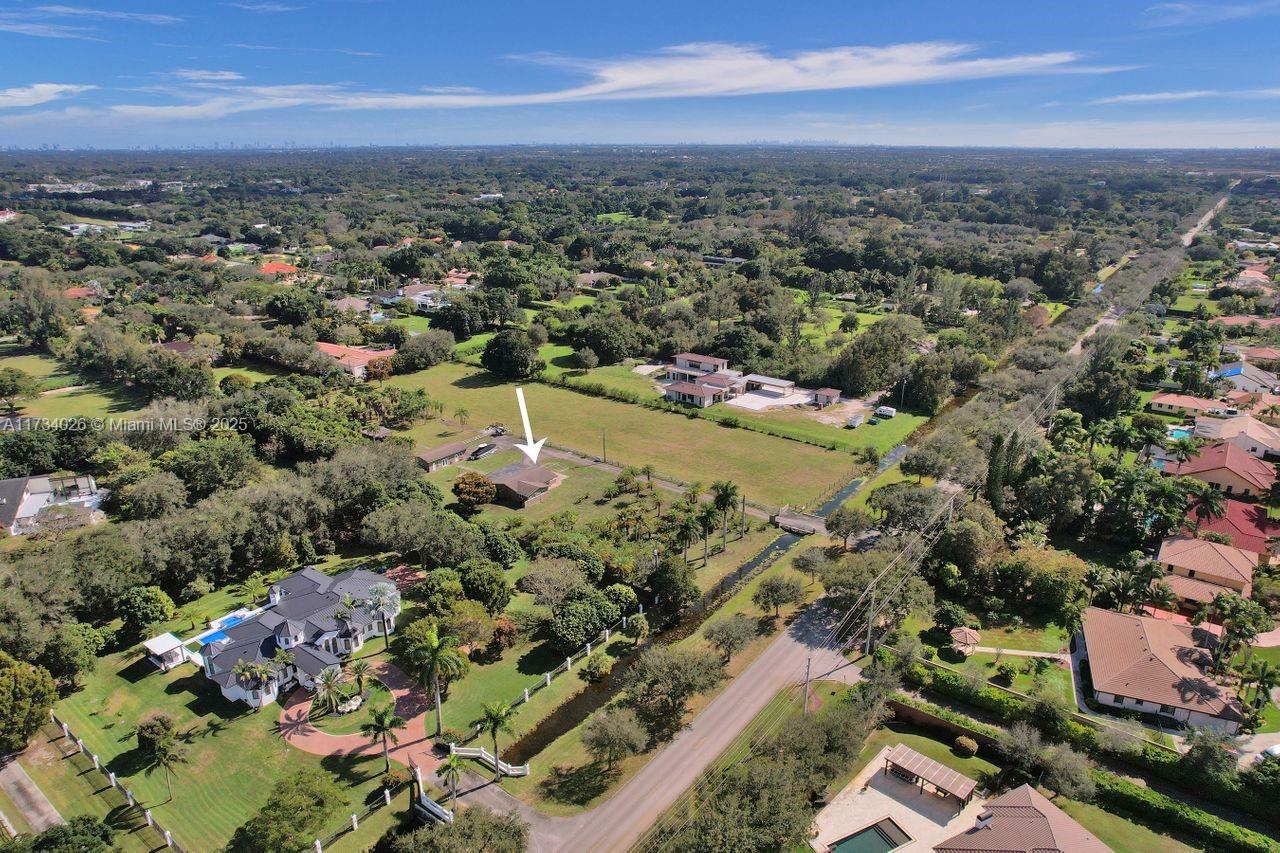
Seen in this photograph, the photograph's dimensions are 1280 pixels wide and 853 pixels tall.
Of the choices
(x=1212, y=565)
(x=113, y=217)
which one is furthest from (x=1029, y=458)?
(x=113, y=217)

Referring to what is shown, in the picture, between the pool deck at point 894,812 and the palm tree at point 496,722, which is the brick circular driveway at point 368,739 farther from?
the pool deck at point 894,812

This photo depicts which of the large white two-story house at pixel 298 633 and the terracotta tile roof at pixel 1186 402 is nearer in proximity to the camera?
the large white two-story house at pixel 298 633

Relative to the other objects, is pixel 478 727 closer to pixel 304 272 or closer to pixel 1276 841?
pixel 1276 841

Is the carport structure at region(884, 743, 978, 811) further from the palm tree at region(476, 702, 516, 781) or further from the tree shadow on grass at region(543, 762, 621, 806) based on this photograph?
the palm tree at region(476, 702, 516, 781)

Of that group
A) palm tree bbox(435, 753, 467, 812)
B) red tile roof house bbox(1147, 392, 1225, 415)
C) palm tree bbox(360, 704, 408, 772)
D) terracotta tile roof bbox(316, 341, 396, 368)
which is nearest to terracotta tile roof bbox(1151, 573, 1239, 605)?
red tile roof house bbox(1147, 392, 1225, 415)

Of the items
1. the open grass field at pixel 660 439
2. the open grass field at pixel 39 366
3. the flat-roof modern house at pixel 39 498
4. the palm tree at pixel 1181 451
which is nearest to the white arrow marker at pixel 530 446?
the open grass field at pixel 660 439

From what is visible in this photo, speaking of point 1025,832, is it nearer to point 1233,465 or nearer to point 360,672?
point 360,672
